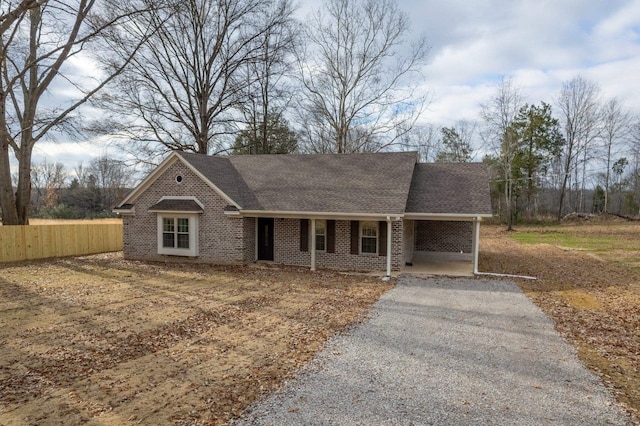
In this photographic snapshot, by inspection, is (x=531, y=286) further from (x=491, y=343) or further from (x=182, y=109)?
(x=182, y=109)

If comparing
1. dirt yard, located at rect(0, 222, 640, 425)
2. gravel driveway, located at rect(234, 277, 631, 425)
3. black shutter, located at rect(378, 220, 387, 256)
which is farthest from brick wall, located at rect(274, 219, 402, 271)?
gravel driveway, located at rect(234, 277, 631, 425)

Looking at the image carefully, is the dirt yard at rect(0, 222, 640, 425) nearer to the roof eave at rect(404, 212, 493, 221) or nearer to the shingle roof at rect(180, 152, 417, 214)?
the roof eave at rect(404, 212, 493, 221)

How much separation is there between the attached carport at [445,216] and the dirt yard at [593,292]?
1.36 metres

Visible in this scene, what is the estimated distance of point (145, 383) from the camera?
5.25 m

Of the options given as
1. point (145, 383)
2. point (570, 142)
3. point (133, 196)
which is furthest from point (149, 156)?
point (570, 142)

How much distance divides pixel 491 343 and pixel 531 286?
6.09m

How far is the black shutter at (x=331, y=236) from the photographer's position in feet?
48.8

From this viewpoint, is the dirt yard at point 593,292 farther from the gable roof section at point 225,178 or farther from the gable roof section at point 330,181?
the gable roof section at point 225,178

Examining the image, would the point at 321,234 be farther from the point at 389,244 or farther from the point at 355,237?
the point at 389,244

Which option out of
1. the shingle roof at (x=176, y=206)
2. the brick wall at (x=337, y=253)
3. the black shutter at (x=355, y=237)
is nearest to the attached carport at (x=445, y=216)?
the brick wall at (x=337, y=253)

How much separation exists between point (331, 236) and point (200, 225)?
5.24 metres

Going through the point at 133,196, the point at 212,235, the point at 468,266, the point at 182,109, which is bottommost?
the point at 468,266

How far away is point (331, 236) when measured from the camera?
1491cm

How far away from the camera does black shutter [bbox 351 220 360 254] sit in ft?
48.0
